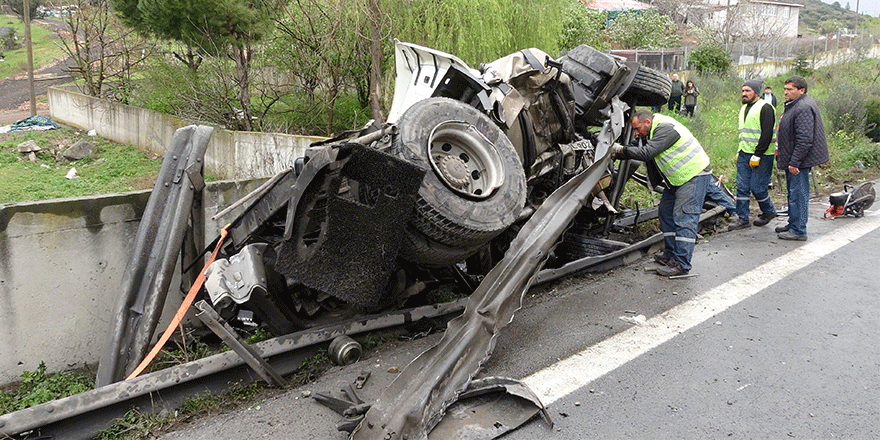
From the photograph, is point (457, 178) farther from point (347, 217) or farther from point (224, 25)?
point (224, 25)

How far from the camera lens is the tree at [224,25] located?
34.1ft

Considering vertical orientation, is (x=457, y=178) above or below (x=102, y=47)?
below

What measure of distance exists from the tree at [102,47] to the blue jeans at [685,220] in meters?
13.6

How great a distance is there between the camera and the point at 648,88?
19.5 feet

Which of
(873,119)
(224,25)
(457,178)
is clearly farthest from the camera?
(873,119)

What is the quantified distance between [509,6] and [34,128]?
12.1 metres

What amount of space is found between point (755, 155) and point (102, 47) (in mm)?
15023

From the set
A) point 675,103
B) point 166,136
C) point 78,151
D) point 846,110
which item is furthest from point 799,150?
point 78,151

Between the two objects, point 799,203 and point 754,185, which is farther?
point 754,185

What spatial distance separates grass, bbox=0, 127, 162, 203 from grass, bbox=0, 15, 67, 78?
18339 mm

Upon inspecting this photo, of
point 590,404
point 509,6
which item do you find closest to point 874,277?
point 590,404

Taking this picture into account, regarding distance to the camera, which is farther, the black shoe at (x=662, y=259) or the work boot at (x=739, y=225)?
the work boot at (x=739, y=225)

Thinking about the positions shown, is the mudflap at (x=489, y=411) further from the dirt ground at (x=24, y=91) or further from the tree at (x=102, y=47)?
the dirt ground at (x=24, y=91)

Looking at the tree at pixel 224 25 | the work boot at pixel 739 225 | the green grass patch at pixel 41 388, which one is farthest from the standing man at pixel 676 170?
the tree at pixel 224 25
